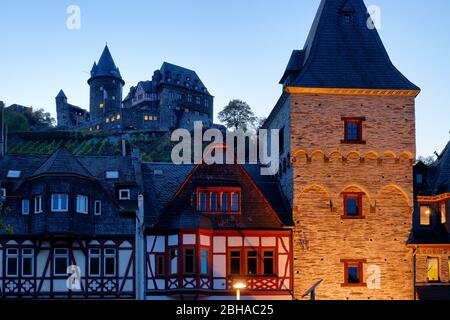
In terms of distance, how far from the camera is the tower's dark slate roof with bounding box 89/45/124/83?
136 m

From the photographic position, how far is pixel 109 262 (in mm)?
32656

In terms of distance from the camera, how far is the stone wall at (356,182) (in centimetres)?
3256

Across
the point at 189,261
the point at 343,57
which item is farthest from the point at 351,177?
the point at 189,261

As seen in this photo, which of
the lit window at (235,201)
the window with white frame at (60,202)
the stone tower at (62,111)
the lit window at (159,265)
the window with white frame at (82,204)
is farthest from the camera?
the stone tower at (62,111)

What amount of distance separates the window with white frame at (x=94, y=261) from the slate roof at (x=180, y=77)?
299ft

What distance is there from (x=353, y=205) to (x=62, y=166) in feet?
43.6

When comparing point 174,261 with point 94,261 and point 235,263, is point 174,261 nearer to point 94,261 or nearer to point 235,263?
point 235,263

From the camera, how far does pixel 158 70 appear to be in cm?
12606

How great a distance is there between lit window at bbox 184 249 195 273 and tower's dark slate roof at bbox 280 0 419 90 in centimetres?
873

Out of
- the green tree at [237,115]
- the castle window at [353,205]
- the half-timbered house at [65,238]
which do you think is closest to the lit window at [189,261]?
the half-timbered house at [65,238]

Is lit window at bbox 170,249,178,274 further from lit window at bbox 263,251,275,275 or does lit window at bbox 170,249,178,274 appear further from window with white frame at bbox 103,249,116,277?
lit window at bbox 263,251,275,275

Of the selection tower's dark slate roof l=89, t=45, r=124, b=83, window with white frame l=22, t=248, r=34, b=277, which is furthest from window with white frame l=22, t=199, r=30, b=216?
tower's dark slate roof l=89, t=45, r=124, b=83

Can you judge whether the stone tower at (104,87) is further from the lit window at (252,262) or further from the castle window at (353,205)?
the castle window at (353,205)

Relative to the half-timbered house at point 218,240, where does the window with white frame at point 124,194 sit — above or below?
above
